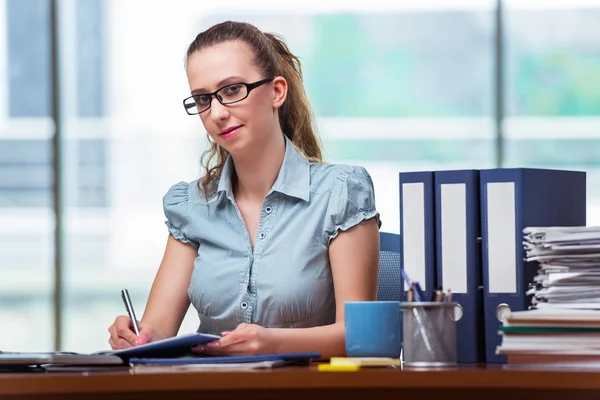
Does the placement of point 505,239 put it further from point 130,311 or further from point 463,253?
point 130,311

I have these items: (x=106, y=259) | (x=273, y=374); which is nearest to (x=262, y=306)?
(x=273, y=374)

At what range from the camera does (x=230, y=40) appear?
1906 mm

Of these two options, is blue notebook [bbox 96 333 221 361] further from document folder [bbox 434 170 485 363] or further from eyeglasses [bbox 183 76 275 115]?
eyeglasses [bbox 183 76 275 115]

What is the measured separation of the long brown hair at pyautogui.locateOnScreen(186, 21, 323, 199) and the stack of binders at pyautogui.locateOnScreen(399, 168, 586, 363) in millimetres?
577

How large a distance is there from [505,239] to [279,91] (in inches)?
26.0

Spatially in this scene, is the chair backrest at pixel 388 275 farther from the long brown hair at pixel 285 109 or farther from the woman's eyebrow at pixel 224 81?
the woman's eyebrow at pixel 224 81

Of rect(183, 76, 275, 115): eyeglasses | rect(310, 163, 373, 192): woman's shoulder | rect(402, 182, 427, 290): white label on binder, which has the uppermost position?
rect(183, 76, 275, 115): eyeglasses

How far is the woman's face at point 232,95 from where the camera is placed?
5.88 feet

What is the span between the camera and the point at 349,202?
187 centimetres

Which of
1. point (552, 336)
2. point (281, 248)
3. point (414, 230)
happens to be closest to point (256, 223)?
point (281, 248)

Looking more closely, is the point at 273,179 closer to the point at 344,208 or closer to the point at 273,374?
the point at 344,208

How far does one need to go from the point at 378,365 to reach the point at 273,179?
2.27 feet

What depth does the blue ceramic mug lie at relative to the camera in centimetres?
138

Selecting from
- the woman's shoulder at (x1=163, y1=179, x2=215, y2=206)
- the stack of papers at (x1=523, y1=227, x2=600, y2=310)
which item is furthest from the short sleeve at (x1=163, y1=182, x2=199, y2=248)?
the stack of papers at (x1=523, y1=227, x2=600, y2=310)
